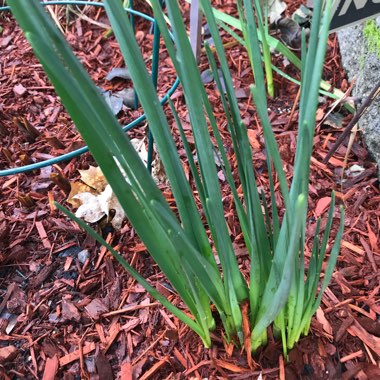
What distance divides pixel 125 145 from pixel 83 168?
78cm

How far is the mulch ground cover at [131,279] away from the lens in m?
0.82

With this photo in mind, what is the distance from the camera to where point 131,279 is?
1000mm

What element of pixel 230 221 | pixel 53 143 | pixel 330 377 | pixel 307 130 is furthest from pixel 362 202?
pixel 53 143

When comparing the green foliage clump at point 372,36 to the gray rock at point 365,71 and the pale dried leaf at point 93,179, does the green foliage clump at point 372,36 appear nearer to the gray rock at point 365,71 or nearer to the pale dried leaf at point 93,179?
the gray rock at point 365,71

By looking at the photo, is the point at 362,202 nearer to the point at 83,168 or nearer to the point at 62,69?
the point at 83,168

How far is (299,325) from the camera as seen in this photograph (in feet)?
2.29

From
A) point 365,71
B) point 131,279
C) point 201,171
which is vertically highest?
point 201,171

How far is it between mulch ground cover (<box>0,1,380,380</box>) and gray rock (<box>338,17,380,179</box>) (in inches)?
1.4

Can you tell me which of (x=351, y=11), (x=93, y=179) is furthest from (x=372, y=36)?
(x=93, y=179)

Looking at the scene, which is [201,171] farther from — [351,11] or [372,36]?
[372,36]

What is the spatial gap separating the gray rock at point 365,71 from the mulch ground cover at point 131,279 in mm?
36

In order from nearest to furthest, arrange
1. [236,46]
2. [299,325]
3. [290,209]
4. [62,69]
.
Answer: [62,69], [290,209], [299,325], [236,46]

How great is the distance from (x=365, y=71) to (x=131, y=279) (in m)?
0.80

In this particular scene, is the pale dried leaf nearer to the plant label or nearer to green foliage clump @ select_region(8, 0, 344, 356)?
green foliage clump @ select_region(8, 0, 344, 356)
